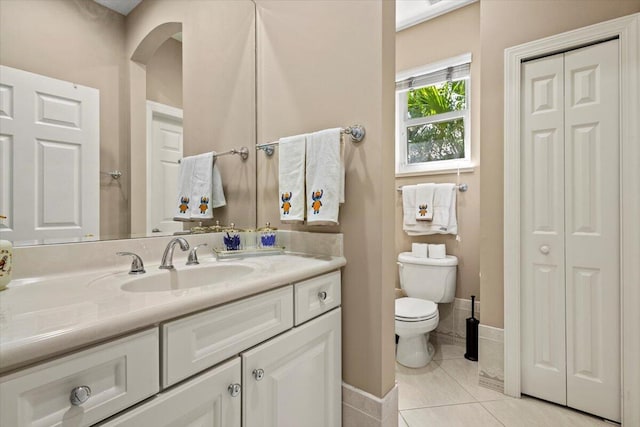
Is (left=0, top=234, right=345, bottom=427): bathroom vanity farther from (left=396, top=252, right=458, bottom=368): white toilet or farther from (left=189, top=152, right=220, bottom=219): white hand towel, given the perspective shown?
(left=396, top=252, right=458, bottom=368): white toilet

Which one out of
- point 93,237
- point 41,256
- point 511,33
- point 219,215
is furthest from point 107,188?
point 511,33

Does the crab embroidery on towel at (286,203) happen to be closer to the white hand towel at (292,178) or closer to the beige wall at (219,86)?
the white hand towel at (292,178)

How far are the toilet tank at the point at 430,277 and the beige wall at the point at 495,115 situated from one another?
1.45 ft

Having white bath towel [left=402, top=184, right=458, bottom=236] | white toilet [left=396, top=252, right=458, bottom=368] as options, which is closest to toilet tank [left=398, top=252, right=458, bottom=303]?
white toilet [left=396, top=252, right=458, bottom=368]

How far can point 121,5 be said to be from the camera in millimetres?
1117

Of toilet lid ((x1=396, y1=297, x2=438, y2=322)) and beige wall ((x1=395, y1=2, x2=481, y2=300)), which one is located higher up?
beige wall ((x1=395, y1=2, x2=481, y2=300))

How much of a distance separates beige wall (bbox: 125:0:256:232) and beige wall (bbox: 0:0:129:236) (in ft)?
0.28

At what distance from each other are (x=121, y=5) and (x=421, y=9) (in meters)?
2.19

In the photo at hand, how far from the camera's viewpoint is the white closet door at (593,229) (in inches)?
56.9

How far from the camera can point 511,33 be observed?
1674 mm

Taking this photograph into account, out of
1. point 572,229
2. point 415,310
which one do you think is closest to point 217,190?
point 415,310

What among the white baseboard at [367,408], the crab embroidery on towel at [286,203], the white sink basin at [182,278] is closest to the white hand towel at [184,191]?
the white sink basin at [182,278]

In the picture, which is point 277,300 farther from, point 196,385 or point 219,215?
point 219,215

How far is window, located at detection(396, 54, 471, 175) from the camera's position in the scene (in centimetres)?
241
